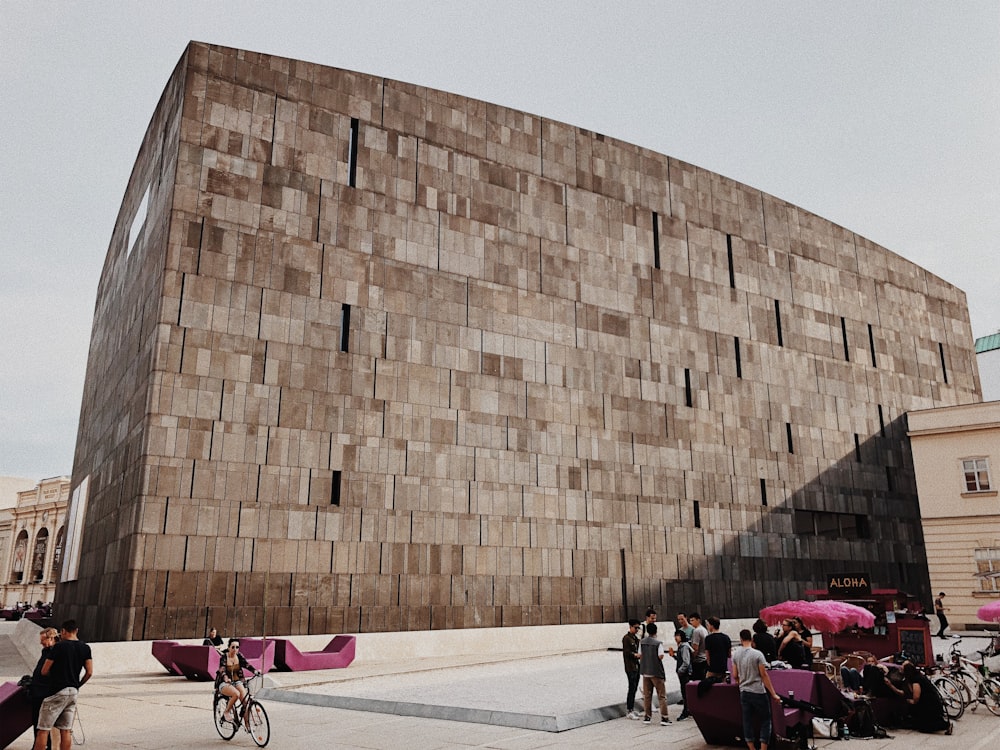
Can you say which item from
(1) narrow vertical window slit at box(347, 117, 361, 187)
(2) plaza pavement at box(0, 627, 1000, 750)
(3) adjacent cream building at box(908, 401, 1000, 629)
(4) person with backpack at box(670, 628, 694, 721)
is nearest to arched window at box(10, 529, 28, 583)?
(1) narrow vertical window slit at box(347, 117, 361, 187)

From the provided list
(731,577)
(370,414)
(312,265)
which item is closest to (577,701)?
(370,414)

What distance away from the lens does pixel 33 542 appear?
77.6 metres

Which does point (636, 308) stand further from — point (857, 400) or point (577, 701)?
point (577, 701)

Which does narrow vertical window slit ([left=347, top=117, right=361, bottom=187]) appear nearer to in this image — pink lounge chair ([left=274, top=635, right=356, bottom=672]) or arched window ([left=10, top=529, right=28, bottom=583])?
pink lounge chair ([left=274, top=635, right=356, bottom=672])

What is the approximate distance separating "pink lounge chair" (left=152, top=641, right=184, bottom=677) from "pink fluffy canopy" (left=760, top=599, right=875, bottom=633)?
14.0 meters

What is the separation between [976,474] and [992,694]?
84.8 feet

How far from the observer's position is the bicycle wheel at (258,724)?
35.1 feet

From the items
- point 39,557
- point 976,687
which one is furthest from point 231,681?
point 39,557

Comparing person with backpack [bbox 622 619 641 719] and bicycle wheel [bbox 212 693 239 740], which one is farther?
person with backpack [bbox 622 619 641 719]

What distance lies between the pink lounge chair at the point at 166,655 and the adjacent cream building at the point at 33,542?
201 feet

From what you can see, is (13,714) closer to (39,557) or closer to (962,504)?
(962,504)

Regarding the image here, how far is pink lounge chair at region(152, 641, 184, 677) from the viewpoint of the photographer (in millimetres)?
19984

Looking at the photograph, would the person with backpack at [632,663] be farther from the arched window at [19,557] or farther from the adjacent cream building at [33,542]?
the arched window at [19,557]

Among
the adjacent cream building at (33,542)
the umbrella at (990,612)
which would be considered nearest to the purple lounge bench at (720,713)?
the umbrella at (990,612)
